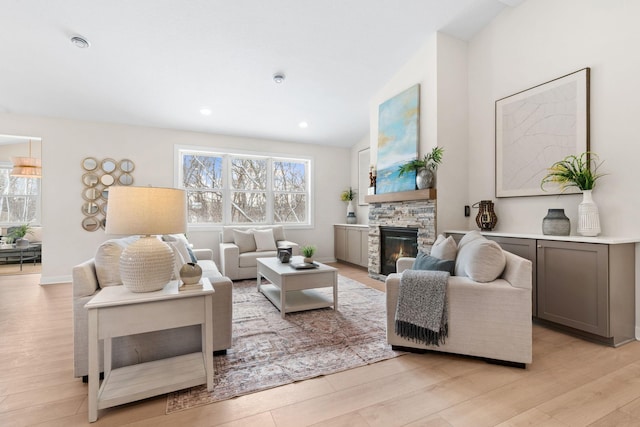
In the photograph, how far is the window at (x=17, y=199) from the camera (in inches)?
262

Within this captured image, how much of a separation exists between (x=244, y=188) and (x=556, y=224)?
4859 millimetres

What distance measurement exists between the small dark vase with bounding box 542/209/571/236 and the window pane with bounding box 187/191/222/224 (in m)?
4.96

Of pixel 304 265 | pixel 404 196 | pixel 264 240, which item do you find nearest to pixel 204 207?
pixel 264 240

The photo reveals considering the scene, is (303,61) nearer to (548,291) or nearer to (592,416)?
(548,291)

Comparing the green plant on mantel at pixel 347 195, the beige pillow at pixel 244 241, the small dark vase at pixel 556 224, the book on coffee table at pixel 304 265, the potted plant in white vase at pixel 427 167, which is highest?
the potted plant in white vase at pixel 427 167

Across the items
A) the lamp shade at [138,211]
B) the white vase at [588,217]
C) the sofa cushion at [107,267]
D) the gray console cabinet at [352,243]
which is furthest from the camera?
the gray console cabinet at [352,243]

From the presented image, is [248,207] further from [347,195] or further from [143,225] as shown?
[143,225]

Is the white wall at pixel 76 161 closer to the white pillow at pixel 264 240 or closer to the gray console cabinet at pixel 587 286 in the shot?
the white pillow at pixel 264 240

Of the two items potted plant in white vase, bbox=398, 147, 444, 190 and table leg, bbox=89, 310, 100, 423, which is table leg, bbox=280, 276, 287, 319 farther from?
potted plant in white vase, bbox=398, 147, 444, 190

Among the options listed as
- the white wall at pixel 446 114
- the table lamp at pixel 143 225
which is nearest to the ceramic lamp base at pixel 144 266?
the table lamp at pixel 143 225

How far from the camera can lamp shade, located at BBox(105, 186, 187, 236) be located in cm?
166

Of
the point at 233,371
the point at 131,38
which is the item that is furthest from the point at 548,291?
the point at 131,38

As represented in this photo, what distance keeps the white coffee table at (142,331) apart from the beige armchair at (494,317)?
162 centimetres

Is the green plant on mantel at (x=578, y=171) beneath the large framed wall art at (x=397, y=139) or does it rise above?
beneath
